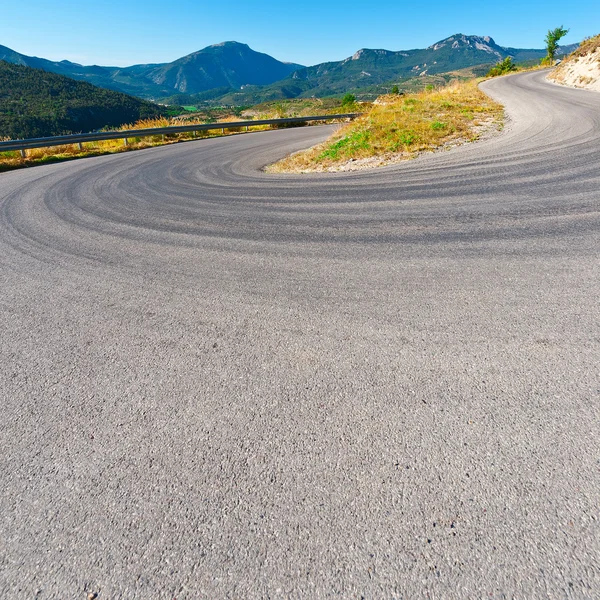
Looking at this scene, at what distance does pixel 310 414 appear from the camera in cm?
242

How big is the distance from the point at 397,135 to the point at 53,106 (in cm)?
12874

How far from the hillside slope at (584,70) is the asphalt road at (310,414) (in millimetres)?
30748

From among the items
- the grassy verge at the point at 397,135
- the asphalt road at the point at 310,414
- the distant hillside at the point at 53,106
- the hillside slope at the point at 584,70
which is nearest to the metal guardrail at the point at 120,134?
the grassy verge at the point at 397,135

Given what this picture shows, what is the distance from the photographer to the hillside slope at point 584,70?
89.5 ft

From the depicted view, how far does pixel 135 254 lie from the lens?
5.32 meters

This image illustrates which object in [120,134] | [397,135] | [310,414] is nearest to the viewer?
[310,414]

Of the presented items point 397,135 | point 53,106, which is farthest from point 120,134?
point 53,106

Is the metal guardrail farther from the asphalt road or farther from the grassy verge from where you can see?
the asphalt road

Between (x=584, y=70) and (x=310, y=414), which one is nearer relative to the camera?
(x=310, y=414)

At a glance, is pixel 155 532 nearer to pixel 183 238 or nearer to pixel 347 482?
pixel 347 482

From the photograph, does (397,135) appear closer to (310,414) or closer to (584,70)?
(310,414)

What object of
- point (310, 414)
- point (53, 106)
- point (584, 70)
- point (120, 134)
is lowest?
point (310, 414)

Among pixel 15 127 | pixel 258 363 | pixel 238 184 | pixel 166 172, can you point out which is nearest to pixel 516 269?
pixel 258 363

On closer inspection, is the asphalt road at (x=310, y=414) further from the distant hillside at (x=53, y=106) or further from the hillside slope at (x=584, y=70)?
the distant hillside at (x=53, y=106)
